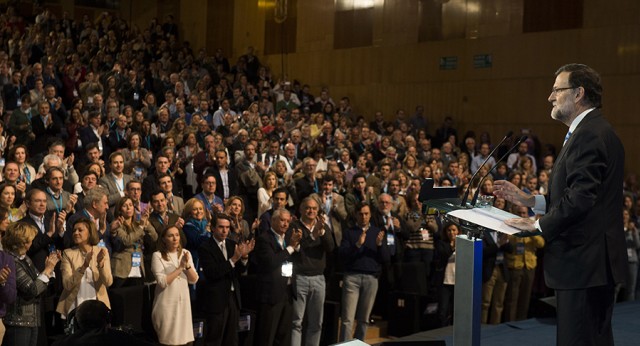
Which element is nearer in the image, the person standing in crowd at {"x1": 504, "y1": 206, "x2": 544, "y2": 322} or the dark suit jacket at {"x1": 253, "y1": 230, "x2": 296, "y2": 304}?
the dark suit jacket at {"x1": 253, "y1": 230, "x2": 296, "y2": 304}

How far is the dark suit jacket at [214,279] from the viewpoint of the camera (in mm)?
6672

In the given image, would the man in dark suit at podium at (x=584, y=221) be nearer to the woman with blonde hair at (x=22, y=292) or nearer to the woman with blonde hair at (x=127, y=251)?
the woman with blonde hair at (x=22, y=292)

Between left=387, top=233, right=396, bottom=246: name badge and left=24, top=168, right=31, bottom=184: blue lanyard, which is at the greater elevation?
left=24, top=168, right=31, bottom=184: blue lanyard

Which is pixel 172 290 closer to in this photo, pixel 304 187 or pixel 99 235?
pixel 99 235

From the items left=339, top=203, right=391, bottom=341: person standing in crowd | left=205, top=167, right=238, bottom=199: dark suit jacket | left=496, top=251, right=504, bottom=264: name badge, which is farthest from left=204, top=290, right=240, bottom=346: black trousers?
left=496, top=251, right=504, bottom=264: name badge

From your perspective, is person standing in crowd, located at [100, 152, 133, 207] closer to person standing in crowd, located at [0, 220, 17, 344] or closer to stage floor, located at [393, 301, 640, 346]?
person standing in crowd, located at [0, 220, 17, 344]

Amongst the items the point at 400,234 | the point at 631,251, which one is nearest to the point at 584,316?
the point at 400,234

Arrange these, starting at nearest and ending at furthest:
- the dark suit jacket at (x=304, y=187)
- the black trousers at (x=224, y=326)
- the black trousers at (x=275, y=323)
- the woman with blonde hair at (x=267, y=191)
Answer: the black trousers at (x=224, y=326) → the black trousers at (x=275, y=323) → the woman with blonde hair at (x=267, y=191) → the dark suit jacket at (x=304, y=187)

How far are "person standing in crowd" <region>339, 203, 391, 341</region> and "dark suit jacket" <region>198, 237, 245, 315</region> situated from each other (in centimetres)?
135

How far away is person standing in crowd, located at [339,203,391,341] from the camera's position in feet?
25.2

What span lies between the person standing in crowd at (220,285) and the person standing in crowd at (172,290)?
0.26 m

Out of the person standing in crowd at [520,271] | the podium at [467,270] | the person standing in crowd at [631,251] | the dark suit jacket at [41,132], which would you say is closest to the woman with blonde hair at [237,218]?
the person standing in crowd at [520,271]

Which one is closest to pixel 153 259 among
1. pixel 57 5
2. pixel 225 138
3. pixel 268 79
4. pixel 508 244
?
pixel 508 244

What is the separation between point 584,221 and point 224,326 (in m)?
4.21
